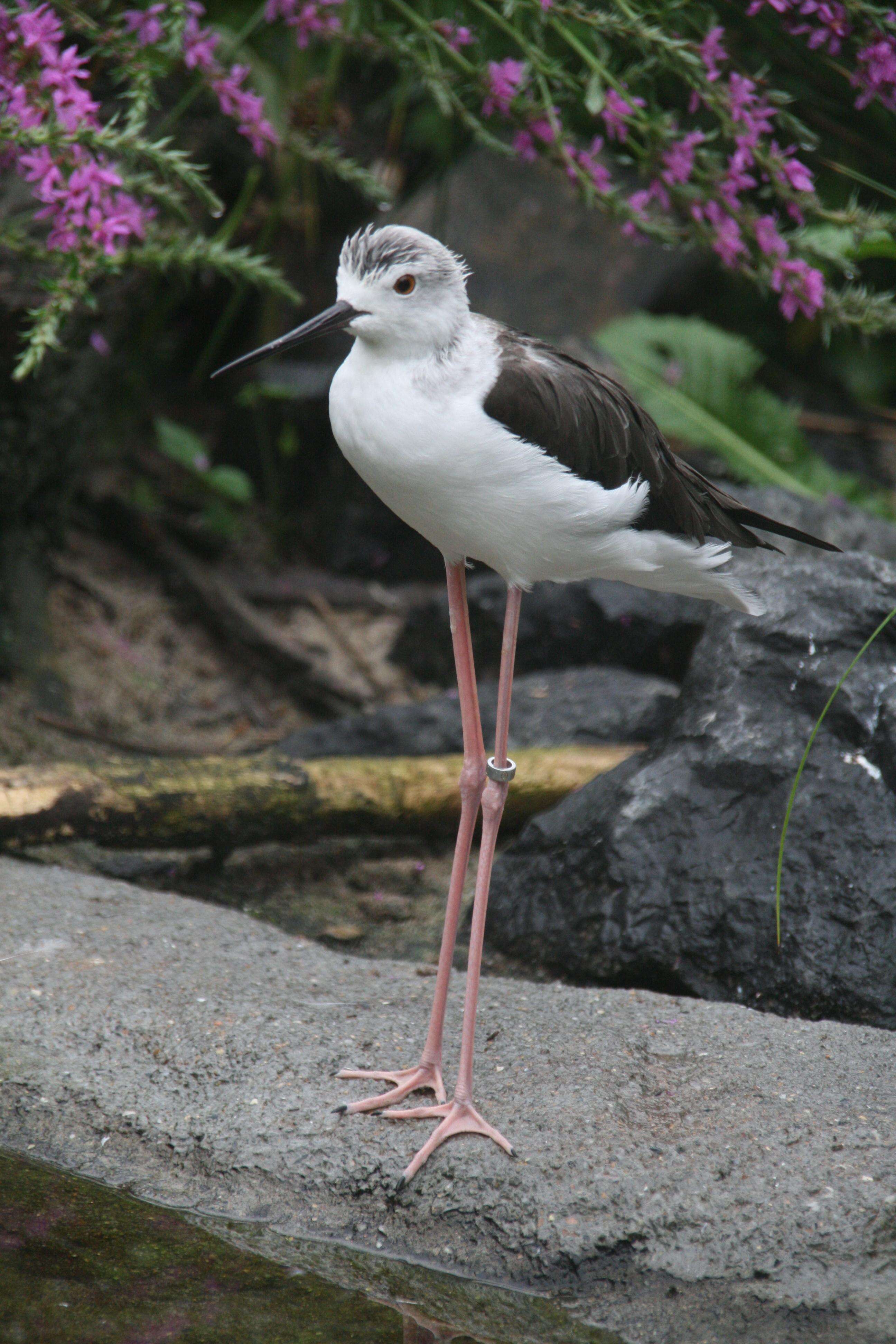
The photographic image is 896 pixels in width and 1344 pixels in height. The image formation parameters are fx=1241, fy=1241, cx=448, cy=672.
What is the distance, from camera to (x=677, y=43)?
305 cm

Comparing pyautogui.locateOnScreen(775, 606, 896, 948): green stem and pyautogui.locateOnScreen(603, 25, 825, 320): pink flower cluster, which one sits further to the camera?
pyautogui.locateOnScreen(603, 25, 825, 320): pink flower cluster

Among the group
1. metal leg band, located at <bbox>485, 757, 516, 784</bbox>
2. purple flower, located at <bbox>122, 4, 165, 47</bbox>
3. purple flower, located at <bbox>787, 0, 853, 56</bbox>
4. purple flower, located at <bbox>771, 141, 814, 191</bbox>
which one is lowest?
metal leg band, located at <bbox>485, 757, 516, 784</bbox>

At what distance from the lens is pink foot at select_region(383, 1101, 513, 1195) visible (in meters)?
2.38

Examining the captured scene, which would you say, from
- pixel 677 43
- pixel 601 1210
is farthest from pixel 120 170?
pixel 601 1210

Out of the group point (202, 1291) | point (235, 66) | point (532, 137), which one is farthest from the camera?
point (235, 66)

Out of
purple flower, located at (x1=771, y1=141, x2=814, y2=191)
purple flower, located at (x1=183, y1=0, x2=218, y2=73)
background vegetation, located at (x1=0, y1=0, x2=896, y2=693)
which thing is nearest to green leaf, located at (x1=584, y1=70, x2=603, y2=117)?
background vegetation, located at (x1=0, y1=0, x2=896, y2=693)

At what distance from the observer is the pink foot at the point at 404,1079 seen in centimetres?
255

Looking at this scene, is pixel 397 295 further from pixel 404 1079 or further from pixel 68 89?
pixel 404 1079

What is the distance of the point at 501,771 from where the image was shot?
2748 millimetres

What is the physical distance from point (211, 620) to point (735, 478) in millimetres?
2491

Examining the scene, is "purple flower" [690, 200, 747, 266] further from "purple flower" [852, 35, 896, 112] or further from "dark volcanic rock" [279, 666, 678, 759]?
"dark volcanic rock" [279, 666, 678, 759]

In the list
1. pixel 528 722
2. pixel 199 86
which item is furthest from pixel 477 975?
pixel 199 86

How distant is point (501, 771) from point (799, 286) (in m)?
1.62

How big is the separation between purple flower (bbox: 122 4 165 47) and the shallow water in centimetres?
289
